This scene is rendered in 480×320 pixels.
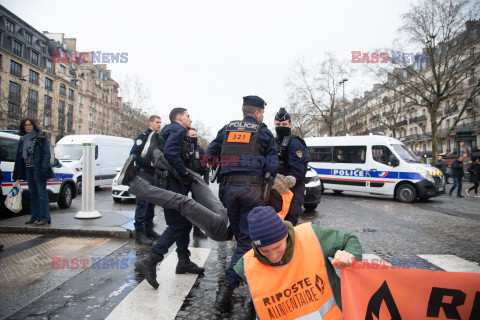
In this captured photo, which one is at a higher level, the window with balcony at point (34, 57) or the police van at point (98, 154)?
the window with balcony at point (34, 57)

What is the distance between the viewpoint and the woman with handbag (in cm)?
567

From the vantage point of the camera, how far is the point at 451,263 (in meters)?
3.93

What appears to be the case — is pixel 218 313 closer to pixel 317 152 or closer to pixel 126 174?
pixel 126 174

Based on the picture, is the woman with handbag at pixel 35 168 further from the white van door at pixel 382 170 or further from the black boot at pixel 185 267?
the white van door at pixel 382 170

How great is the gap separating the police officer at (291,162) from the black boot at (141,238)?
7.66 feet

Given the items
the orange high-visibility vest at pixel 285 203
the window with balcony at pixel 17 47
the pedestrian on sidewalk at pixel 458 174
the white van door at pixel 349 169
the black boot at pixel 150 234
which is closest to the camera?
the orange high-visibility vest at pixel 285 203

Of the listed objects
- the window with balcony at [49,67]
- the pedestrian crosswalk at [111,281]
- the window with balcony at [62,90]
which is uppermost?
the window with balcony at [49,67]

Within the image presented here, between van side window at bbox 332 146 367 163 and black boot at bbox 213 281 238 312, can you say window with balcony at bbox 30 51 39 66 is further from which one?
black boot at bbox 213 281 238 312

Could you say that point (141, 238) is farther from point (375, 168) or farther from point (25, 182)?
point (375, 168)

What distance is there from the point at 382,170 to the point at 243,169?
1016 centimetres

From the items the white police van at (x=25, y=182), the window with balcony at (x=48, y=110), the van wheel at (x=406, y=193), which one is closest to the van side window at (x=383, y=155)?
the van wheel at (x=406, y=193)

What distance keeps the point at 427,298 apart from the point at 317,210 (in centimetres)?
738

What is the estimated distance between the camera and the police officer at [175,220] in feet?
10.2

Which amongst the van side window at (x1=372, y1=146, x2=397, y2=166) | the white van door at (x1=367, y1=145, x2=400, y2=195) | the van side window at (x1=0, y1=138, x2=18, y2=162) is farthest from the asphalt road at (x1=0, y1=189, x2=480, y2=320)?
the van side window at (x1=372, y1=146, x2=397, y2=166)
